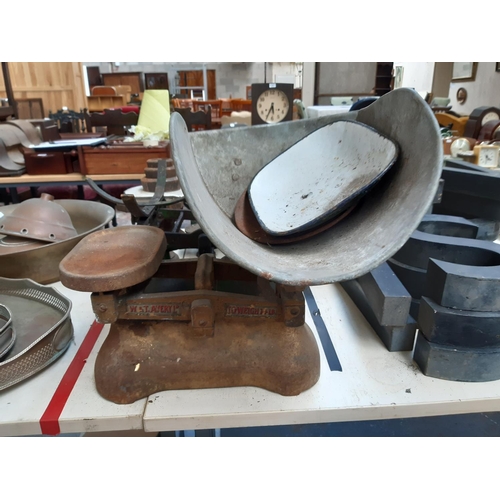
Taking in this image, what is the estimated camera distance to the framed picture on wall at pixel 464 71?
4668mm

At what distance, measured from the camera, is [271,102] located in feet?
8.84

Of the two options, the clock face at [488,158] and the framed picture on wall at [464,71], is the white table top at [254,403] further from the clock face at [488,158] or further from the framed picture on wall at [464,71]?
the framed picture on wall at [464,71]

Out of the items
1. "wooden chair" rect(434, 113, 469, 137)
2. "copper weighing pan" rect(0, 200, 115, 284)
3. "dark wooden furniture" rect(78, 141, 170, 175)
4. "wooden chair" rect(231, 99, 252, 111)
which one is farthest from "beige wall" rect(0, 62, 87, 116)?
"copper weighing pan" rect(0, 200, 115, 284)

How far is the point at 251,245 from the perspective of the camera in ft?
2.73

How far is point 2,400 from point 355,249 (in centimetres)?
80

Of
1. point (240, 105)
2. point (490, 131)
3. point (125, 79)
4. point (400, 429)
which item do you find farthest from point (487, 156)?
point (125, 79)

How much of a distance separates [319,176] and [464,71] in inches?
197

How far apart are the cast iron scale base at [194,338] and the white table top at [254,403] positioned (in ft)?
0.09

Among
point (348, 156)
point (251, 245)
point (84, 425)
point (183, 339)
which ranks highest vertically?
point (348, 156)

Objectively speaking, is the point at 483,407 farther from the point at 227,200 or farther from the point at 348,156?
the point at 227,200

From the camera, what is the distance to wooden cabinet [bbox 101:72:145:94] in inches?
272

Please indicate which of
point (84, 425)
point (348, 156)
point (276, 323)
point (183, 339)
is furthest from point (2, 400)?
point (348, 156)

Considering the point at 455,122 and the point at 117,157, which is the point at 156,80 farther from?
the point at 455,122

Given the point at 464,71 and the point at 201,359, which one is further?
the point at 464,71
